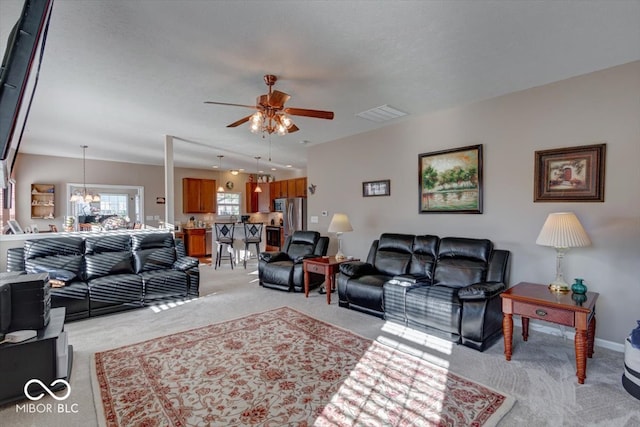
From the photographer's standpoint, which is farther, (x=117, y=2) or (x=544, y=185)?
(x=544, y=185)

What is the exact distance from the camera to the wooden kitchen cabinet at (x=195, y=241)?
8672mm

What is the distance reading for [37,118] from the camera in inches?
177

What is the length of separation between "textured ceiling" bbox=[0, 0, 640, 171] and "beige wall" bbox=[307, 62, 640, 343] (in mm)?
233

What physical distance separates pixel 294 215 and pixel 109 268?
486cm

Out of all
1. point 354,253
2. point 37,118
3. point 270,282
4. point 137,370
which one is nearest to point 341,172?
point 354,253

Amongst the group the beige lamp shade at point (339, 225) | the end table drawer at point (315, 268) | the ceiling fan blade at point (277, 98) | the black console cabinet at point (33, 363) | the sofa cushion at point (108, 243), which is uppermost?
the ceiling fan blade at point (277, 98)

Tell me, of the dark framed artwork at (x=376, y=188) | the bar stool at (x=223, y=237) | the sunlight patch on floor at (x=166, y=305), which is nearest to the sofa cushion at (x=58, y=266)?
the sunlight patch on floor at (x=166, y=305)

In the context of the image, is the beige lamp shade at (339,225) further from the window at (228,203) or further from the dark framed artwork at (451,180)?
the window at (228,203)

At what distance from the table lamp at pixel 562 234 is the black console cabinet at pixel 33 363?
13.3ft

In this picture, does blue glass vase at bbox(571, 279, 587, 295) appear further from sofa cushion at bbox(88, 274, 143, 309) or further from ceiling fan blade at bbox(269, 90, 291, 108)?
sofa cushion at bbox(88, 274, 143, 309)

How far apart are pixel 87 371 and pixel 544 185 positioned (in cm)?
467

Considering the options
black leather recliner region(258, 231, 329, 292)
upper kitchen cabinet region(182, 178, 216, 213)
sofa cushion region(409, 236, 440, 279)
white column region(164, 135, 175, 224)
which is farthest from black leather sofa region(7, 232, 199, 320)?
upper kitchen cabinet region(182, 178, 216, 213)

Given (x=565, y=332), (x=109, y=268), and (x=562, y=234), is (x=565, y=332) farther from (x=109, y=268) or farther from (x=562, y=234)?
(x=109, y=268)

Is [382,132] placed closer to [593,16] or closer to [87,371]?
[593,16]
